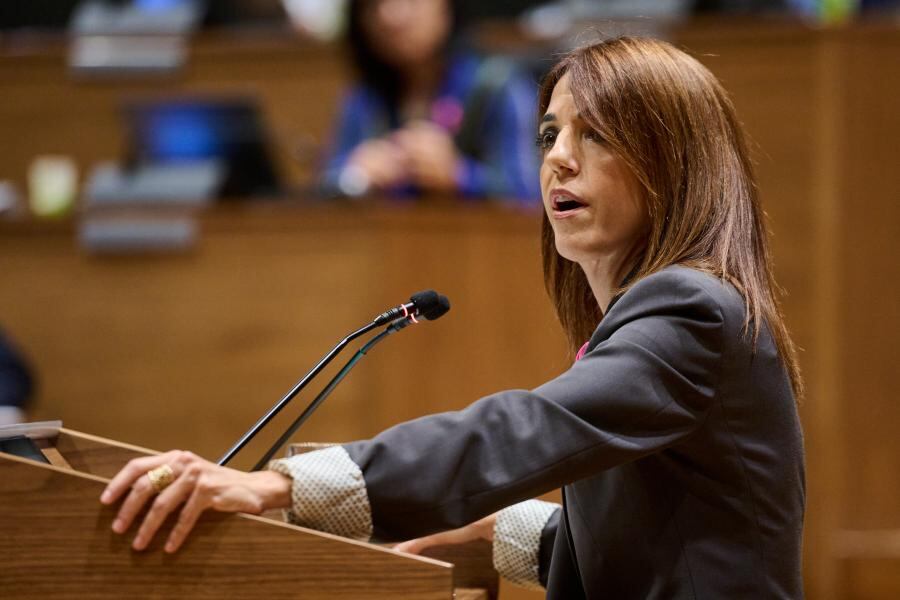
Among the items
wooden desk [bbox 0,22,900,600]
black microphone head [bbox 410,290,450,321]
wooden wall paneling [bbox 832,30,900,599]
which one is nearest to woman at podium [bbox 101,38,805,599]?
black microphone head [bbox 410,290,450,321]

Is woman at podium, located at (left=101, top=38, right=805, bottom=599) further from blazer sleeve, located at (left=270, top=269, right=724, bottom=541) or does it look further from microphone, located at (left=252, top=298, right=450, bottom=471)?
microphone, located at (left=252, top=298, right=450, bottom=471)

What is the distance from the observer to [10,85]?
15.0 feet

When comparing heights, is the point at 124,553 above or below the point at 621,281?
below

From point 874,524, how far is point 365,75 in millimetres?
1928

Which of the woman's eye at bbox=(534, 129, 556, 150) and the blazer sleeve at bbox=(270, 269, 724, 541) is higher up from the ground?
the woman's eye at bbox=(534, 129, 556, 150)

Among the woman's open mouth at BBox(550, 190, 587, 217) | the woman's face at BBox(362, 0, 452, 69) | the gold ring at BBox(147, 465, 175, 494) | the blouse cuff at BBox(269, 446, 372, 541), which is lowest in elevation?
the blouse cuff at BBox(269, 446, 372, 541)

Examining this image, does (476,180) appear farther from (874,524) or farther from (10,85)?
(10,85)

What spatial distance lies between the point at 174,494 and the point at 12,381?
7.28 feet

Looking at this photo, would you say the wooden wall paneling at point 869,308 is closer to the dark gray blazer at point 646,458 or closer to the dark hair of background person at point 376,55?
the dark hair of background person at point 376,55

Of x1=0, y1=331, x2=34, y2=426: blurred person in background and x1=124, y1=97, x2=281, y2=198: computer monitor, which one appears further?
x1=124, y1=97, x2=281, y2=198: computer monitor

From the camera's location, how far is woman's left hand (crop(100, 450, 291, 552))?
45.2 inches

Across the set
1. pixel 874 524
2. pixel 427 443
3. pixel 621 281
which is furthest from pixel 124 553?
pixel 874 524

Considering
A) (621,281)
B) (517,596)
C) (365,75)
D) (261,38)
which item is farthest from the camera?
(261,38)

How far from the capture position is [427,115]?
3621mm
